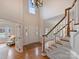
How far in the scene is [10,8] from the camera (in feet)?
25.3

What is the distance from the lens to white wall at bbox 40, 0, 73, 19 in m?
8.51

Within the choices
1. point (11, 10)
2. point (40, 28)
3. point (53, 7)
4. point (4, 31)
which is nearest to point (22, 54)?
point (11, 10)

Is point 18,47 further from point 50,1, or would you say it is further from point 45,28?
point 50,1

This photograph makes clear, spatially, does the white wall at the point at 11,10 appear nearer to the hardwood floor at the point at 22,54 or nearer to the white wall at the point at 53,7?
the hardwood floor at the point at 22,54

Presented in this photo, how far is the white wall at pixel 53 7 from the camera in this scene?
8.51m

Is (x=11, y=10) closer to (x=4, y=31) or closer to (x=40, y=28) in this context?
(x=40, y=28)

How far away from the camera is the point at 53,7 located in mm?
10188

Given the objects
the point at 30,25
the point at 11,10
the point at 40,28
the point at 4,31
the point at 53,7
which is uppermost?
the point at 53,7

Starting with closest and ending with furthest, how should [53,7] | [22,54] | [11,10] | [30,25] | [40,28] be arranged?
[22,54] < [11,10] < [53,7] < [30,25] < [40,28]

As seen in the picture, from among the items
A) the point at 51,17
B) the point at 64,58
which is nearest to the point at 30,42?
the point at 51,17

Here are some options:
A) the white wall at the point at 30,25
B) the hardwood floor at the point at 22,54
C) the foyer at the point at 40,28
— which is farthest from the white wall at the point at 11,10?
the hardwood floor at the point at 22,54

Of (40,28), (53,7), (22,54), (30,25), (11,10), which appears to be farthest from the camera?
(40,28)

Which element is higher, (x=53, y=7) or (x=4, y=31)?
(x=53, y=7)

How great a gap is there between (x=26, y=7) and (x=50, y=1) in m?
2.22
